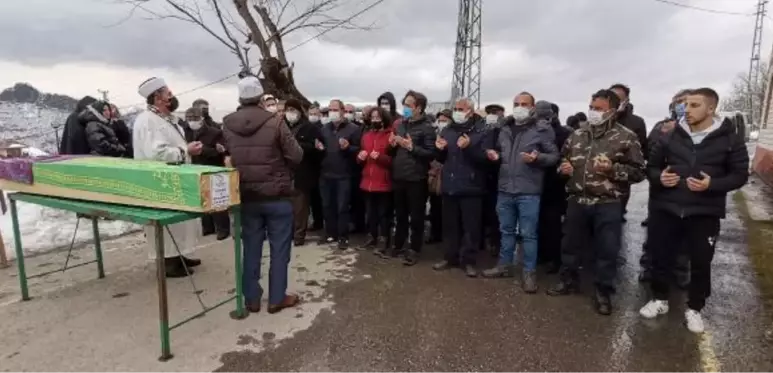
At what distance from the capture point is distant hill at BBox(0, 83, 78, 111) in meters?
17.5

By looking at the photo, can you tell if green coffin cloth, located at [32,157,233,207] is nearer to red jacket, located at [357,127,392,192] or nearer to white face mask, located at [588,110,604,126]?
red jacket, located at [357,127,392,192]

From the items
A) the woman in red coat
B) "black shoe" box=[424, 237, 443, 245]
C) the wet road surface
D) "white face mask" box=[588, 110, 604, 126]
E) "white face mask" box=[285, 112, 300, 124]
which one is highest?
"white face mask" box=[285, 112, 300, 124]

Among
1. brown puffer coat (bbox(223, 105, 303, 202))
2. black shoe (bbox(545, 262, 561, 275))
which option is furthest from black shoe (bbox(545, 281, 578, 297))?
brown puffer coat (bbox(223, 105, 303, 202))

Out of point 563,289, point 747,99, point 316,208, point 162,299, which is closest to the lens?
point 162,299

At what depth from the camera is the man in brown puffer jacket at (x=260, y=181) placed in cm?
393

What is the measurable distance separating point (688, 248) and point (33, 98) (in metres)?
22.5

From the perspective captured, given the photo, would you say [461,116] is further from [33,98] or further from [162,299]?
[33,98]

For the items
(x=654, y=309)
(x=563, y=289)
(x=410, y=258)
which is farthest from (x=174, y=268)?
(x=654, y=309)

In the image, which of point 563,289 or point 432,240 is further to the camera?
point 432,240

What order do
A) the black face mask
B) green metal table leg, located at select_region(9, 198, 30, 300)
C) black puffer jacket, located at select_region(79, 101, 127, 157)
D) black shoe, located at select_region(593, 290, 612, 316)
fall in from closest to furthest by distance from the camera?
black shoe, located at select_region(593, 290, 612, 316) < green metal table leg, located at select_region(9, 198, 30, 300) < the black face mask < black puffer jacket, located at select_region(79, 101, 127, 157)

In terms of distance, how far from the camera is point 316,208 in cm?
728

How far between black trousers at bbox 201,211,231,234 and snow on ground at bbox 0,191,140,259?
1.23 m

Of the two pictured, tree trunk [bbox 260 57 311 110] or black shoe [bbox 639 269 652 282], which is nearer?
black shoe [bbox 639 269 652 282]

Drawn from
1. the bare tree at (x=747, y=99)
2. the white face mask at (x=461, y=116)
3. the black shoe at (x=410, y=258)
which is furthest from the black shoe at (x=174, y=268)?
the bare tree at (x=747, y=99)
